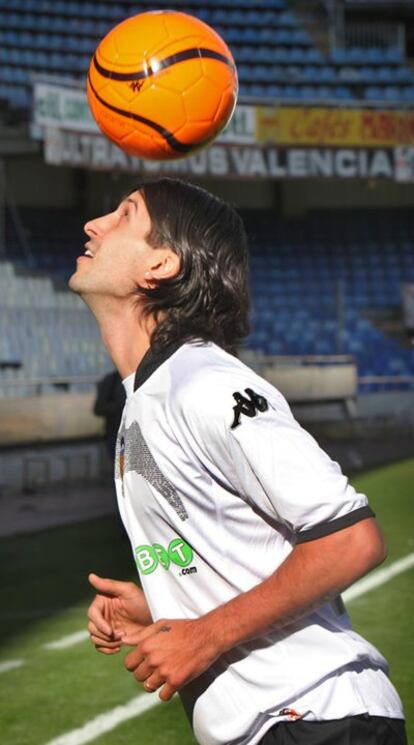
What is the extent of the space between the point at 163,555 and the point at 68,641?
5.03 m

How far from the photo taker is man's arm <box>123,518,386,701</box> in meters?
2.25

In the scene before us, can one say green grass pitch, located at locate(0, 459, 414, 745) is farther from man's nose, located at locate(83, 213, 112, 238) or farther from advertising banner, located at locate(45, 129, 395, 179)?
advertising banner, located at locate(45, 129, 395, 179)

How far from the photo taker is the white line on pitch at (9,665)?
668 cm

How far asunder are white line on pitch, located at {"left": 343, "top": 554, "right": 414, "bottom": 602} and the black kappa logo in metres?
6.12

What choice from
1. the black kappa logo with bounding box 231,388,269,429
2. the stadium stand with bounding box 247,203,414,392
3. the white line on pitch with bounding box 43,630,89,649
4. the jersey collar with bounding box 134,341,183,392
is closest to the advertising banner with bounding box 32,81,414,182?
the stadium stand with bounding box 247,203,414,392

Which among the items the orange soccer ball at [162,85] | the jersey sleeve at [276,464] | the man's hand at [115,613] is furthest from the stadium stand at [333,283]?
the jersey sleeve at [276,464]

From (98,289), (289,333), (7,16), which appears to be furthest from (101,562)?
(7,16)

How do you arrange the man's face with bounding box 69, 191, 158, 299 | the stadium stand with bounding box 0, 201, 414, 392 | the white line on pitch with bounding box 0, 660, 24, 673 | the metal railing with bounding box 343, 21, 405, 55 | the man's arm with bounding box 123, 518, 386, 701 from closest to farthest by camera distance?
1. the man's arm with bounding box 123, 518, 386, 701
2. the man's face with bounding box 69, 191, 158, 299
3. the white line on pitch with bounding box 0, 660, 24, 673
4. the stadium stand with bounding box 0, 201, 414, 392
5. the metal railing with bounding box 343, 21, 405, 55

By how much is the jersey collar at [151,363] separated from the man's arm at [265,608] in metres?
0.50

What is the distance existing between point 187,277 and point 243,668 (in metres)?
0.81

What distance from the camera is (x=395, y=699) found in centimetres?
248

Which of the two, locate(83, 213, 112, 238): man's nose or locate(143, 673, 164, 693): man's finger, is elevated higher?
locate(83, 213, 112, 238): man's nose

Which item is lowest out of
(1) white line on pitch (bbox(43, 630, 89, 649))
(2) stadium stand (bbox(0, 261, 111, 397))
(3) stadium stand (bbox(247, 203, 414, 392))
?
(3) stadium stand (bbox(247, 203, 414, 392))

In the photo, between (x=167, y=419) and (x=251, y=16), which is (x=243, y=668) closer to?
(x=167, y=419)
